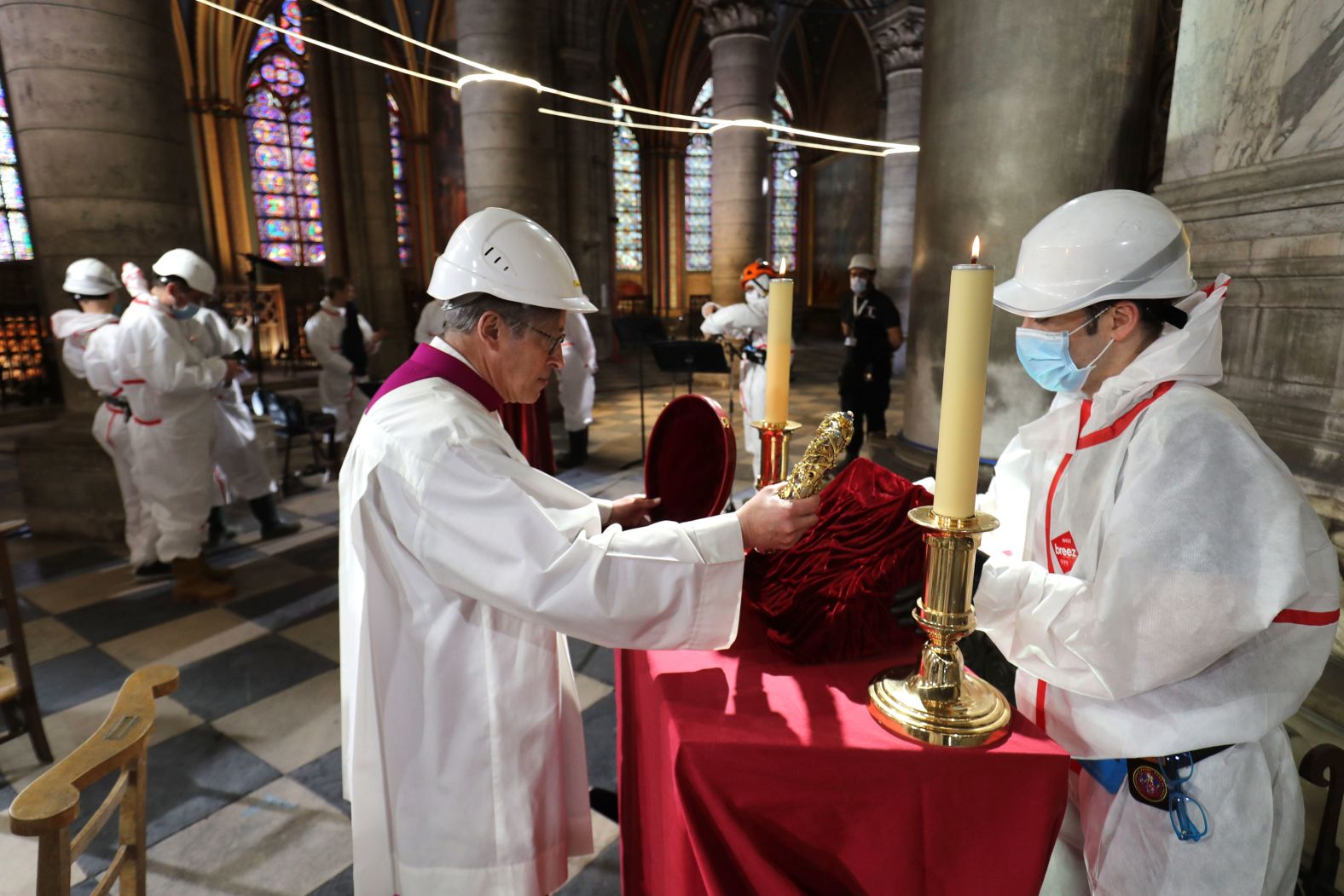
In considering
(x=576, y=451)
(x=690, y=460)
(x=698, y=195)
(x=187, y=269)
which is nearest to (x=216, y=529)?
(x=187, y=269)

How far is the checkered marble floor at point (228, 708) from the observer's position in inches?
92.3

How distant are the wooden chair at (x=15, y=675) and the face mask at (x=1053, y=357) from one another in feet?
11.0

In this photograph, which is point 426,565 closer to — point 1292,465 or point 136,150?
point 1292,465

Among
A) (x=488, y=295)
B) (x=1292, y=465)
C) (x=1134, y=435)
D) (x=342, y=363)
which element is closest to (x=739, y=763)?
(x=1134, y=435)

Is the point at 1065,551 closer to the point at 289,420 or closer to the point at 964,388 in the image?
the point at 964,388

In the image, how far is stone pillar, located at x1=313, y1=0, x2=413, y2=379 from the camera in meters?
11.9

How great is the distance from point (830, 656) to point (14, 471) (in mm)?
9168

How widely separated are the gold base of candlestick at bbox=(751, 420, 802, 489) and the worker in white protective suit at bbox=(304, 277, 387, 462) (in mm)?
6782

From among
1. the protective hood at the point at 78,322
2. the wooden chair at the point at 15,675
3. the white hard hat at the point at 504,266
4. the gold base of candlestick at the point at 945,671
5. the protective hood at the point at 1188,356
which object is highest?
the white hard hat at the point at 504,266

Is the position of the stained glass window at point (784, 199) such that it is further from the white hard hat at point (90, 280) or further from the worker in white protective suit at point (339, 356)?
the white hard hat at point (90, 280)

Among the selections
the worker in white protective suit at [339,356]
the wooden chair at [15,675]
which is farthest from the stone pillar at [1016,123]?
the worker in white protective suit at [339,356]

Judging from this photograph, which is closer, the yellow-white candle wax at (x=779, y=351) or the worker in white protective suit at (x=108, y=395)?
the yellow-white candle wax at (x=779, y=351)

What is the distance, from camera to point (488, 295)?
159cm

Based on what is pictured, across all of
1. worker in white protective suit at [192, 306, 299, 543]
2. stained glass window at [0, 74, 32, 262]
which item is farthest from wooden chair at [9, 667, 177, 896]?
stained glass window at [0, 74, 32, 262]
